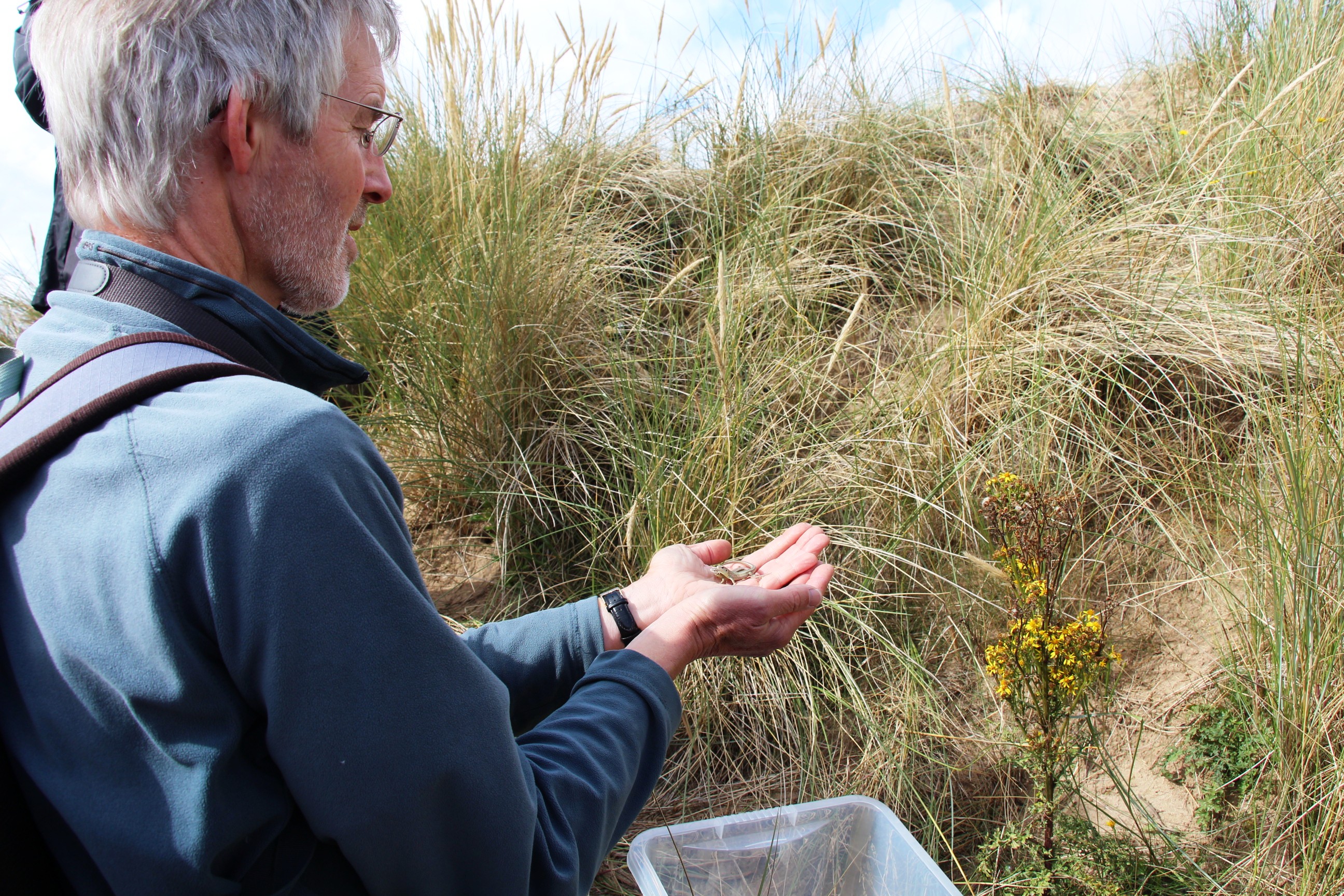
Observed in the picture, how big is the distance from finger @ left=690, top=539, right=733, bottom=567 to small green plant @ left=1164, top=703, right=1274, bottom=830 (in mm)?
1298

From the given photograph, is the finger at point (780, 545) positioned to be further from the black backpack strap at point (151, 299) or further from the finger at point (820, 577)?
the black backpack strap at point (151, 299)

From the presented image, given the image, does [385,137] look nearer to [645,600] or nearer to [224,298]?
[224,298]

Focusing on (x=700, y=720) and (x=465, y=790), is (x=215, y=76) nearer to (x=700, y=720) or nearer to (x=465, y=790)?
(x=465, y=790)

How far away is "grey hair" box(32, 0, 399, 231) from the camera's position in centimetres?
100

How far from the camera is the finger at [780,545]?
6.10 ft

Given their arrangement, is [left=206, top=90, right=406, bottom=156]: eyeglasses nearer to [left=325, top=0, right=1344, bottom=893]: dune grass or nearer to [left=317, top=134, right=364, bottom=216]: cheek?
[left=317, top=134, right=364, bottom=216]: cheek

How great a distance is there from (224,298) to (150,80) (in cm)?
25

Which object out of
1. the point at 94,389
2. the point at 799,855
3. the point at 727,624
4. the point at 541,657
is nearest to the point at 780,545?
the point at 727,624

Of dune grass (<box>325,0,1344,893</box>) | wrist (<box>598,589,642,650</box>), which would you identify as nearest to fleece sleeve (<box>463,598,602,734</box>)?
wrist (<box>598,589,642,650</box>)

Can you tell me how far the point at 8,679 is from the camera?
32.8 inches

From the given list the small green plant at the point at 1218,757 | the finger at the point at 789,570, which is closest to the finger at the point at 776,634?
the finger at the point at 789,570

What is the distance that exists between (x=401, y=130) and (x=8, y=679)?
3.07 meters

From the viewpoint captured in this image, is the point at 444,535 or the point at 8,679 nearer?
the point at 8,679

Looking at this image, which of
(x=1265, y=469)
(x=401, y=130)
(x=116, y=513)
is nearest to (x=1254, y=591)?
(x=1265, y=469)
